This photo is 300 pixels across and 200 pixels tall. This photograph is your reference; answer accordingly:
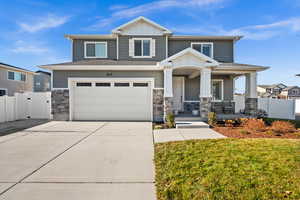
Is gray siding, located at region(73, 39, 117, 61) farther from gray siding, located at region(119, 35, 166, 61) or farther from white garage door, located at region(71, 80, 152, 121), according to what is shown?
white garage door, located at region(71, 80, 152, 121)

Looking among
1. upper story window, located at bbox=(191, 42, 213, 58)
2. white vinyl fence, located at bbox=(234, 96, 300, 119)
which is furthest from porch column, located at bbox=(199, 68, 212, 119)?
white vinyl fence, located at bbox=(234, 96, 300, 119)

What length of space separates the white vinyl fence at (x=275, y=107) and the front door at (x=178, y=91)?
4716 millimetres

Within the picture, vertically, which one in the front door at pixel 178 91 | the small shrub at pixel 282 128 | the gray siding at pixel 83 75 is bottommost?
the small shrub at pixel 282 128

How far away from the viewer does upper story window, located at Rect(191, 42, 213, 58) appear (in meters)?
13.0

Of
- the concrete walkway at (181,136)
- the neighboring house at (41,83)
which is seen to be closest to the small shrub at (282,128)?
the concrete walkway at (181,136)

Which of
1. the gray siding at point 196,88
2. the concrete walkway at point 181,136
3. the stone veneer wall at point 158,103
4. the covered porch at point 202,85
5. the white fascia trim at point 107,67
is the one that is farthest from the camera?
the gray siding at point 196,88

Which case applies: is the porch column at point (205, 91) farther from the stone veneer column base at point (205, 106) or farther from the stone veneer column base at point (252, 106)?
the stone veneer column base at point (252, 106)

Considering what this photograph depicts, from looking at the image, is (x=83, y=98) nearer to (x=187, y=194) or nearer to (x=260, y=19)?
(x=187, y=194)

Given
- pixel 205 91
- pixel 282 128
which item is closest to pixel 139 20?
pixel 205 91

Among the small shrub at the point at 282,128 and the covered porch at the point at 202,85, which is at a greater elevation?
the covered porch at the point at 202,85

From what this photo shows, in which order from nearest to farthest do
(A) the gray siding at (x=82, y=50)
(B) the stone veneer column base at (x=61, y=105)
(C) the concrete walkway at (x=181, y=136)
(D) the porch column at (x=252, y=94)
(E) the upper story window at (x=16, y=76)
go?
(C) the concrete walkway at (x=181, y=136) → (B) the stone veneer column base at (x=61, y=105) → (D) the porch column at (x=252, y=94) → (A) the gray siding at (x=82, y=50) → (E) the upper story window at (x=16, y=76)

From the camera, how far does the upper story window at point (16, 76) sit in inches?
732

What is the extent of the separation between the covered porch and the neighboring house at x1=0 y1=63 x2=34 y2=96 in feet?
61.1

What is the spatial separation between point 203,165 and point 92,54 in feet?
40.1
